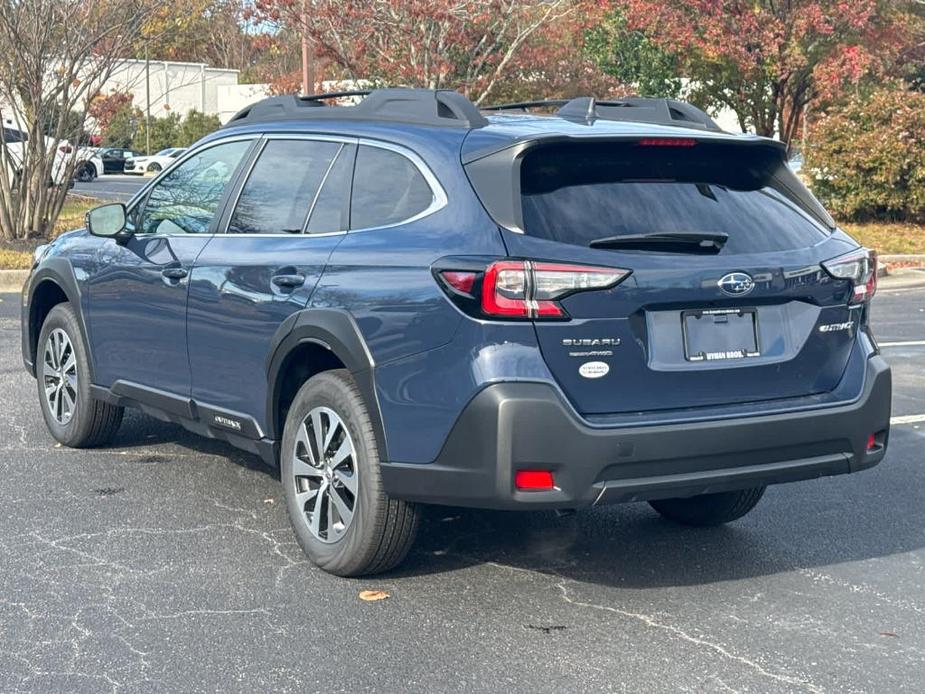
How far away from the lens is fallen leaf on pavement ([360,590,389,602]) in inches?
196

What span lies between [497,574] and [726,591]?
2.81 feet

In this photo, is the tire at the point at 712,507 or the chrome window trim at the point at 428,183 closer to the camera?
the chrome window trim at the point at 428,183

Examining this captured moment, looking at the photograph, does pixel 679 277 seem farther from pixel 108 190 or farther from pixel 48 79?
pixel 108 190

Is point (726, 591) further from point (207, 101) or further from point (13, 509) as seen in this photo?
point (207, 101)

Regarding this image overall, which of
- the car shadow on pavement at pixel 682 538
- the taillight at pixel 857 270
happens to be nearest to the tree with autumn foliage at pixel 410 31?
the car shadow on pavement at pixel 682 538

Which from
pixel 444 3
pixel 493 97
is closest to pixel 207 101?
pixel 493 97

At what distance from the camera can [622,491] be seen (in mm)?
4590

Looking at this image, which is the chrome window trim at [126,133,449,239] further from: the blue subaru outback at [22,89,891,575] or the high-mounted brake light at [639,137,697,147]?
the high-mounted brake light at [639,137,697,147]

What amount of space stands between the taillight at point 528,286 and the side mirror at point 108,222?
2.66m

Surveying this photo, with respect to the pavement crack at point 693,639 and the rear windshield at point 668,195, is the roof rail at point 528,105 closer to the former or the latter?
the rear windshield at point 668,195

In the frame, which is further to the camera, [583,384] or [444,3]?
[444,3]

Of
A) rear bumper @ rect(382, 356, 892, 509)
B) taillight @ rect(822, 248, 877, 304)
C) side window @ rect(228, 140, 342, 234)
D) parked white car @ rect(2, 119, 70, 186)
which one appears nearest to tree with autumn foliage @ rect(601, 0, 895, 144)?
parked white car @ rect(2, 119, 70, 186)

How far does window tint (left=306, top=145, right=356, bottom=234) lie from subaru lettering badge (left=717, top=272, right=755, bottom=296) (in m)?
1.48

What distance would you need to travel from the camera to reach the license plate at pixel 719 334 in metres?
4.75
